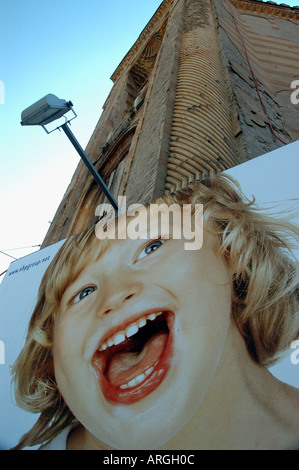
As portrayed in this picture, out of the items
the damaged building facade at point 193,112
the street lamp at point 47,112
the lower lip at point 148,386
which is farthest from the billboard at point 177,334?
the street lamp at point 47,112

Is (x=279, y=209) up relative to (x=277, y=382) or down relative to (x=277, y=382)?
up

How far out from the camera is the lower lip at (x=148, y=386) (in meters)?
1.59

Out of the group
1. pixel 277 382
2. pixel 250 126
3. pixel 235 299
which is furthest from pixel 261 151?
pixel 277 382

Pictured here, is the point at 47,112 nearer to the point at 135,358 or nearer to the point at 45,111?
the point at 45,111

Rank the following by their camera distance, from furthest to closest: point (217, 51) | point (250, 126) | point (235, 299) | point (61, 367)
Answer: point (217, 51)
point (250, 126)
point (61, 367)
point (235, 299)

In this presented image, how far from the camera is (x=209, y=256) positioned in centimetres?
188

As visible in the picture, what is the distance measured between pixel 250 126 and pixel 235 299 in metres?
3.24

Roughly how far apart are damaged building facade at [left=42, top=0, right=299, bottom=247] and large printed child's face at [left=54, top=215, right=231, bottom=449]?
3.56 feet

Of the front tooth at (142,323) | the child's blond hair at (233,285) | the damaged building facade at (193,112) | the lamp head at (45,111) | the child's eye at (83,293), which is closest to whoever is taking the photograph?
the child's blond hair at (233,285)

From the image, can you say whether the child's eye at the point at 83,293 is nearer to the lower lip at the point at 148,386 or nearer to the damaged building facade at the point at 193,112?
the lower lip at the point at 148,386

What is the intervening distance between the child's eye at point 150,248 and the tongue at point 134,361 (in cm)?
56

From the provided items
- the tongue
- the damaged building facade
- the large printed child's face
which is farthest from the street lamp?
the tongue
